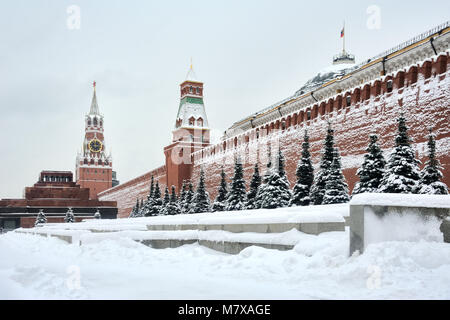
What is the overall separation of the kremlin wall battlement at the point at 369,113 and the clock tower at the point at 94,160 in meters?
54.2

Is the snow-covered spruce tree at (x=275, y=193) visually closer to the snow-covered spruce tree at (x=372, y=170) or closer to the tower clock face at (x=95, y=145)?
the snow-covered spruce tree at (x=372, y=170)

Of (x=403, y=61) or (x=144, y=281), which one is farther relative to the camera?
(x=403, y=61)

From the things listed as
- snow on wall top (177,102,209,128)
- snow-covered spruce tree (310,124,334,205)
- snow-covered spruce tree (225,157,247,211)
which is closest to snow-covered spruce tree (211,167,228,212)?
snow-covered spruce tree (225,157,247,211)

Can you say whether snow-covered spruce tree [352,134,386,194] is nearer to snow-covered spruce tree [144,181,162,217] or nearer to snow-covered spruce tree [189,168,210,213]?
snow-covered spruce tree [189,168,210,213]

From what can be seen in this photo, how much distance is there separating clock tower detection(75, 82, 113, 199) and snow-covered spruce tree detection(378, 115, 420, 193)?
72.7 metres

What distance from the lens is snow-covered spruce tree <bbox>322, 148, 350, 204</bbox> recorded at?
1653 centimetres

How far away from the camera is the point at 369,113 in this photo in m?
19.7

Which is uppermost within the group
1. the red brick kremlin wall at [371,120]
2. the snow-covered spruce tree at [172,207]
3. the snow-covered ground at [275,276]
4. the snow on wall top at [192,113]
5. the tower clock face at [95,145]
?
the tower clock face at [95,145]

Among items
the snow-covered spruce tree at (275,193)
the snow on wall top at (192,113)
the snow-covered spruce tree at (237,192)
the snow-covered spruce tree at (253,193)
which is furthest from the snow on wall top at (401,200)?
the snow on wall top at (192,113)

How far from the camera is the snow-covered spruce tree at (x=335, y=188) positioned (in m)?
16.5

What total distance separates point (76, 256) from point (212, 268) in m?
2.96

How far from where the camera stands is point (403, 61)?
22469 millimetres

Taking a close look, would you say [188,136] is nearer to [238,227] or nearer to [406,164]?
[406,164]
